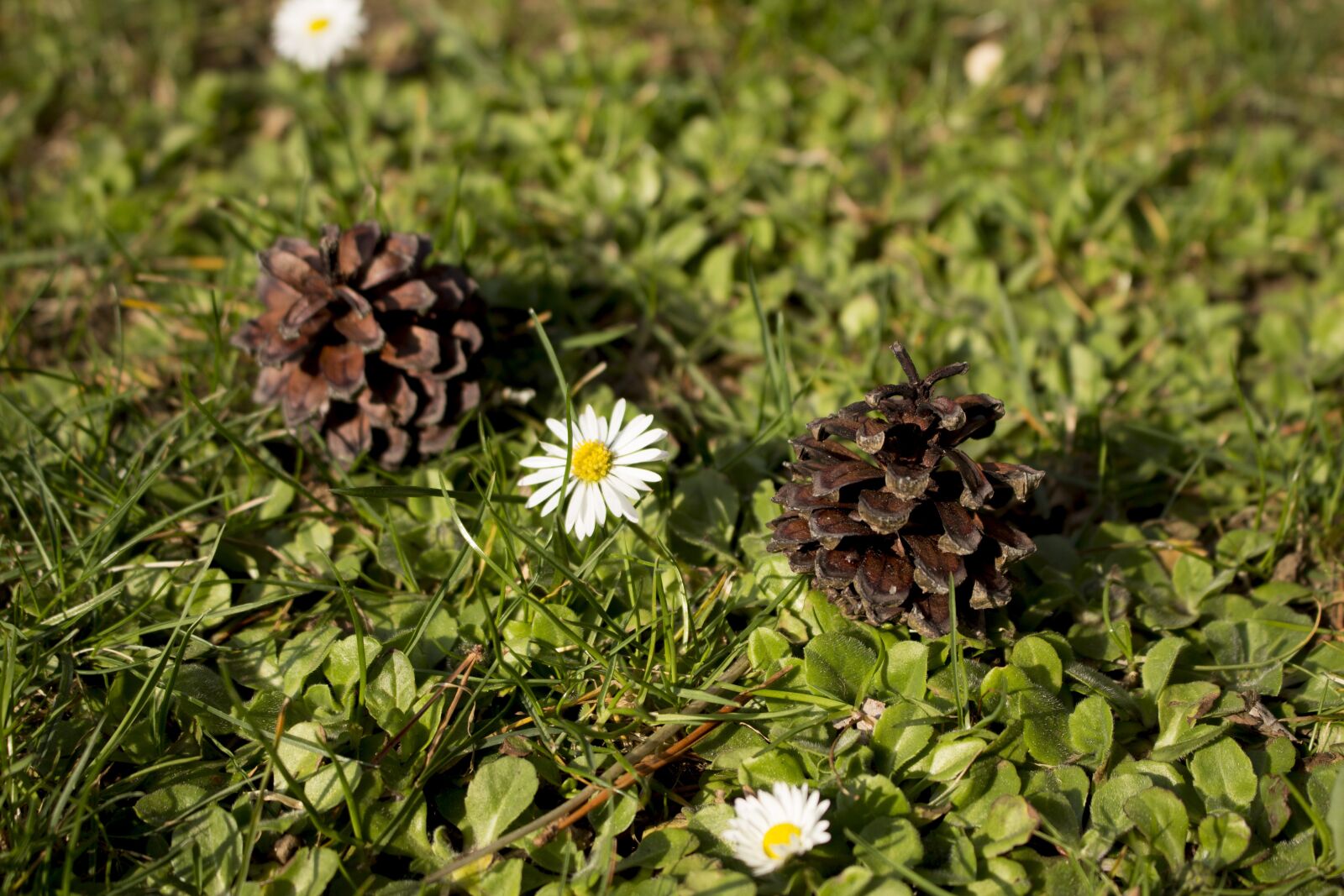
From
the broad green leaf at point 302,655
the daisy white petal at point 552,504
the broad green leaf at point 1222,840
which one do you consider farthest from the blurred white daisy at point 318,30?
the broad green leaf at point 1222,840

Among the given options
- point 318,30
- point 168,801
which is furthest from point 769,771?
point 318,30

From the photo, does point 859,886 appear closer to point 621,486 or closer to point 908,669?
point 908,669

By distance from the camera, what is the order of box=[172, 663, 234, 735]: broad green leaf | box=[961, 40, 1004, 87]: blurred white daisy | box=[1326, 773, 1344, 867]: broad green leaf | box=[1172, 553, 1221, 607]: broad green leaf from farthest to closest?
1. box=[961, 40, 1004, 87]: blurred white daisy
2. box=[1172, 553, 1221, 607]: broad green leaf
3. box=[172, 663, 234, 735]: broad green leaf
4. box=[1326, 773, 1344, 867]: broad green leaf

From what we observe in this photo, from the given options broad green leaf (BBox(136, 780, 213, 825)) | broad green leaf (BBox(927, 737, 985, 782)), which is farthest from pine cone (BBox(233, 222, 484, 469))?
broad green leaf (BBox(927, 737, 985, 782))

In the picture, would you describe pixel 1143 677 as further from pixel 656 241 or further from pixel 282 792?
pixel 656 241

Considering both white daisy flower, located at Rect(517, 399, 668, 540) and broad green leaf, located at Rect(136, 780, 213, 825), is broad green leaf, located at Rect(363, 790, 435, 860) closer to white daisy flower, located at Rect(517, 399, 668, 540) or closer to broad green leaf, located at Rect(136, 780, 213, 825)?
broad green leaf, located at Rect(136, 780, 213, 825)

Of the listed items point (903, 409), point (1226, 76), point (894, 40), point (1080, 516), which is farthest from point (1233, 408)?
point (894, 40)
